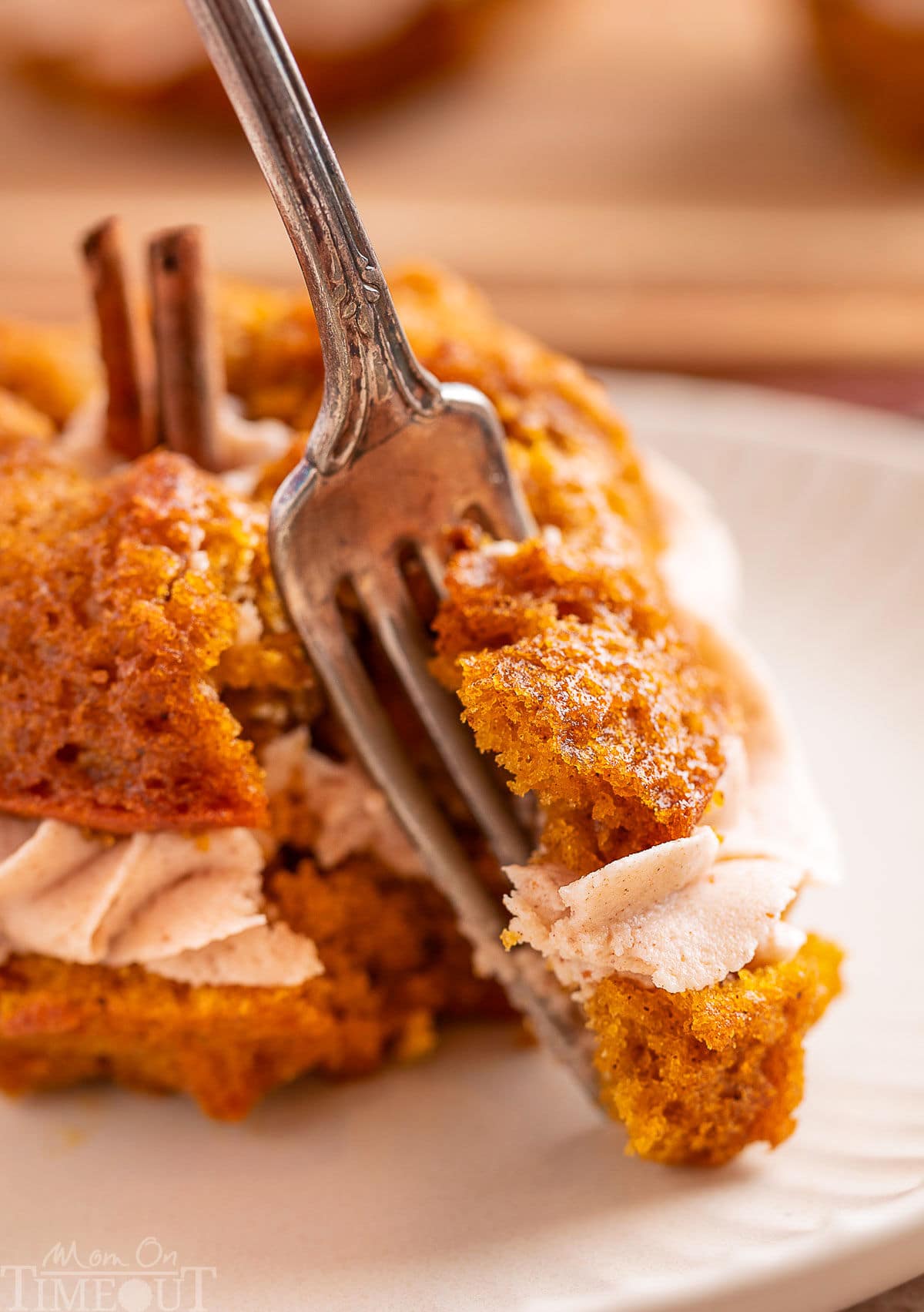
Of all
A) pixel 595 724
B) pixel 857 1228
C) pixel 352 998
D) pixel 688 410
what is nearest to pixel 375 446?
pixel 595 724

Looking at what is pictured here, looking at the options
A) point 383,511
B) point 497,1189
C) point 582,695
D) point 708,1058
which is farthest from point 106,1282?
point 383,511

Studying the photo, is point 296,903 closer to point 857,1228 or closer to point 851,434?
point 857,1228

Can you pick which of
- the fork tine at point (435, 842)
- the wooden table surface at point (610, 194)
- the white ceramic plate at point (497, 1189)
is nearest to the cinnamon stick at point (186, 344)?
the fork tine at point (435, 842)

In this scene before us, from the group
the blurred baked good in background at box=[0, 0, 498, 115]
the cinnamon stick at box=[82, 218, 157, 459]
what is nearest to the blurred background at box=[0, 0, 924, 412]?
the blurred baked good in background at box=[0, 0, 498, 115]

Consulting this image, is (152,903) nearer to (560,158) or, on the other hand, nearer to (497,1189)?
(497,1189)

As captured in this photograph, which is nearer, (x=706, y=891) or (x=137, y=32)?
(x=706, y=891)

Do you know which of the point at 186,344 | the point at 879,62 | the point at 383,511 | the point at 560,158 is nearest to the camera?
the point at 383,511

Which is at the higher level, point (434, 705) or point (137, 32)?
point (137, 32)
